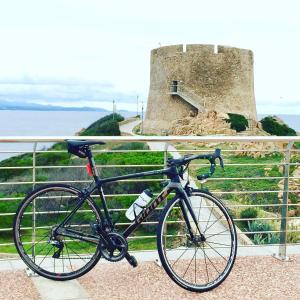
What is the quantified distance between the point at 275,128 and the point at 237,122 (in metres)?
3.94

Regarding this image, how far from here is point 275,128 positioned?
38938 millimetres

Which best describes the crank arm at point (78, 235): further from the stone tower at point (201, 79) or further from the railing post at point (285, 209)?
the stone tower at point (201, 79)

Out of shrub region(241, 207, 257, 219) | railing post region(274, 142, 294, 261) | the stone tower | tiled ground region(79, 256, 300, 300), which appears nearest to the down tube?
tiled ground region(79, 256, 300, 300)

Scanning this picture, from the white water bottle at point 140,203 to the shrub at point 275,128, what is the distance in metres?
35.5

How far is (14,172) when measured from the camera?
71.5ft

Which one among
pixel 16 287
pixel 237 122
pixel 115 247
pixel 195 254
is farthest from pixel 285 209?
pixel 237 122

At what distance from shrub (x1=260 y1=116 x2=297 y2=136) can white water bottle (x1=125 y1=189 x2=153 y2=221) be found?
35.5m

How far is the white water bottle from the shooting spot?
370 centimetres

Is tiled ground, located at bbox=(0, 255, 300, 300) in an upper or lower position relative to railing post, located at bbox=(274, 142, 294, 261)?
lower

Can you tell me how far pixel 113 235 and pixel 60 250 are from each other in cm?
35

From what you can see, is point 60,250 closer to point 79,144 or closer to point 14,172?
point 79,144

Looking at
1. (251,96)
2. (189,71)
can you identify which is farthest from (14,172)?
(251,96)

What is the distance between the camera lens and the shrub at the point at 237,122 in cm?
3572

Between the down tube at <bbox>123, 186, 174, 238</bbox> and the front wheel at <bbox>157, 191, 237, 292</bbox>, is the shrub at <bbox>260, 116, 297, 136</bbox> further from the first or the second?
the down tube at <bbox>123, 186, 174, 238</bbox>
